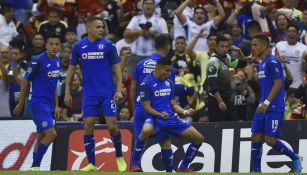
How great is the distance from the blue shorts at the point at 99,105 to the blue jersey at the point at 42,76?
3.39 ft

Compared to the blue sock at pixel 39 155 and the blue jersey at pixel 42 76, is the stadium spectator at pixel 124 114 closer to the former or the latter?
the blue jersey at pixel 42 76

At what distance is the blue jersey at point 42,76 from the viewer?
58.7ft

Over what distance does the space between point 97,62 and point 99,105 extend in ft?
2.38

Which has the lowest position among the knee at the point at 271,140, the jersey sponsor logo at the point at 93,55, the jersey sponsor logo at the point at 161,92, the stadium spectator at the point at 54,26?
the knee at the point at 271,140

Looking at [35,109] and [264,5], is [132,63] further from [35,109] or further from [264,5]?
[35,109]

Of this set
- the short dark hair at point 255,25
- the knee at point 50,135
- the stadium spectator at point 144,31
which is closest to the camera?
the knee at point 50,135

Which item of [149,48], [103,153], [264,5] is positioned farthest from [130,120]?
[264,5]

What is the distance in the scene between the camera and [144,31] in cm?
2330

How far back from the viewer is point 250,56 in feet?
74.7

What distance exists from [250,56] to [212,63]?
134 inches

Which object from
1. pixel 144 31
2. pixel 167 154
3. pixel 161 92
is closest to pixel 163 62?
pixel 161 92

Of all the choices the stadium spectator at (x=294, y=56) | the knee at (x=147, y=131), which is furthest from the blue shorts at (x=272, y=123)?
the stadium spectator at (x=294, y=56)

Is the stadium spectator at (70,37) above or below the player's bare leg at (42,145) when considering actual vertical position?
above

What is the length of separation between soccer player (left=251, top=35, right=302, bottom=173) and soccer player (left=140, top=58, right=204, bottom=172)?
3.28 ft
